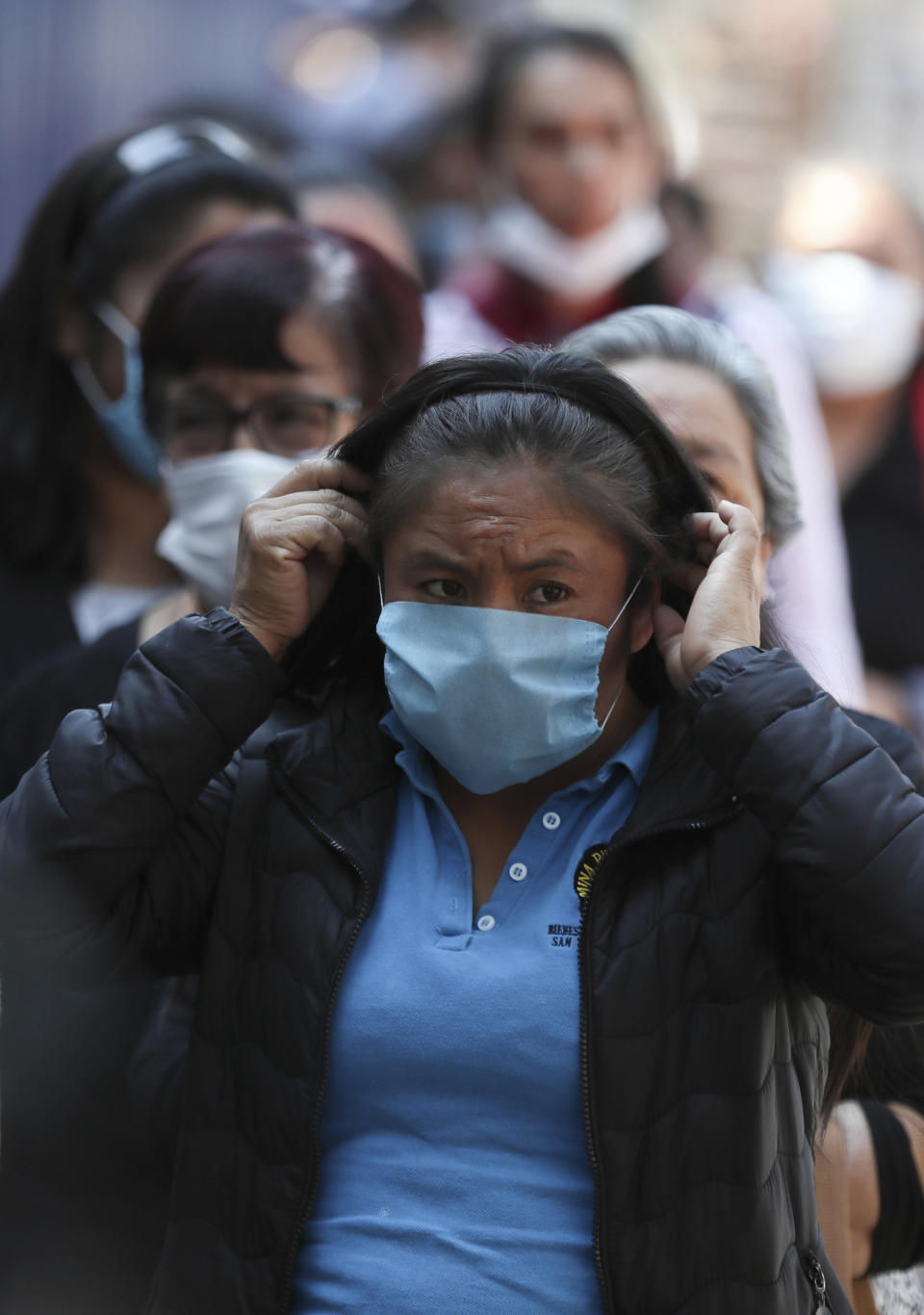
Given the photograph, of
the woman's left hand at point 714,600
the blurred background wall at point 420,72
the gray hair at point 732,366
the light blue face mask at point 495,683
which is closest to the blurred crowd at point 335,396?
the gray hair at point 732,366

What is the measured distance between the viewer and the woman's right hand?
2375 millimetres

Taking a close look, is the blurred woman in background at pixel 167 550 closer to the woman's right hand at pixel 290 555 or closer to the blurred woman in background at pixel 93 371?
the blurred woman in background at pixel 93 371

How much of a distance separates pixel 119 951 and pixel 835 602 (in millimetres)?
2192

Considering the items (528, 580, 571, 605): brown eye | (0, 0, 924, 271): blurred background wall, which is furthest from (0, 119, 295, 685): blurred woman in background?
(0, 0, 924, 271): blurred background wall

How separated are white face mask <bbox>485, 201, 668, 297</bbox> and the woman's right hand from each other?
2.59 metres

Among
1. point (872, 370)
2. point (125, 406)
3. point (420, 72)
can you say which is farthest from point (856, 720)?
point (420, 72)

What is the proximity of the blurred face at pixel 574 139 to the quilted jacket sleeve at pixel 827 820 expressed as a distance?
9.85ft

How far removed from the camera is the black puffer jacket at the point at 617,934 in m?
2.06

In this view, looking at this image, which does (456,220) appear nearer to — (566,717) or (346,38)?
(346,38)

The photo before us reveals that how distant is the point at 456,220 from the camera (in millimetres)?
7102

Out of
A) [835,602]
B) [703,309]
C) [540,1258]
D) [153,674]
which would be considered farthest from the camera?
[703,309]

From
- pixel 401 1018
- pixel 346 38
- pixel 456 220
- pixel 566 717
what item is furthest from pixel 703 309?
pixel 346 38

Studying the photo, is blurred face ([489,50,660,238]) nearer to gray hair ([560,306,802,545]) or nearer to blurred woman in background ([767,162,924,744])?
blurred woman in background ([767,162,924,744])

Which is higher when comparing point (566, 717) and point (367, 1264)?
point (566, 717)
